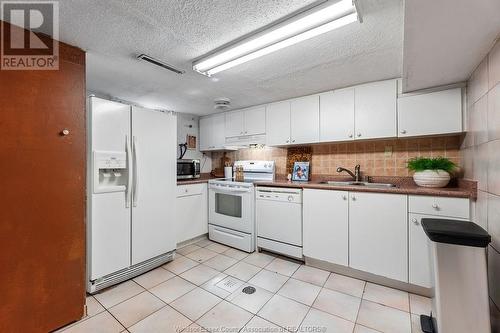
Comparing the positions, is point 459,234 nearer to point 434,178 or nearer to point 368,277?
point 434,178

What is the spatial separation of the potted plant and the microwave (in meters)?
2.95

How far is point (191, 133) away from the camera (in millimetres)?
4094

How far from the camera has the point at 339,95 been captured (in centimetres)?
262

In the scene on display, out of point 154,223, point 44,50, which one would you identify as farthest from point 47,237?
point 44,50

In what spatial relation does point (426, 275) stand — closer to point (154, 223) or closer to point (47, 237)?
point (154, 223)

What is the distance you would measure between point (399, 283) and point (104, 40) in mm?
3293

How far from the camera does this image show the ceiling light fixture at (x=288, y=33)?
124cm

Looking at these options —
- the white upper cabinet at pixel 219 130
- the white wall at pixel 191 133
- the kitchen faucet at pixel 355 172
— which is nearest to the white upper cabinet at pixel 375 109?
the kitchen faucet at pixel 355 172

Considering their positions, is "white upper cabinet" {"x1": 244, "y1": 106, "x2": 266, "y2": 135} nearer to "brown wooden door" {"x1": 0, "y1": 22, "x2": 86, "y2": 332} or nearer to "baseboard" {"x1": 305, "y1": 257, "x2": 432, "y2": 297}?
"baseboard" {"x1": 305, "y1": 257, "x2": 432, "y2": 297}

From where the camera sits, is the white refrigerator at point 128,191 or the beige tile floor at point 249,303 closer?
the beige tile floor at point 249,303

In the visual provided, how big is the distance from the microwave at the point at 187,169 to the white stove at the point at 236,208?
0.36m

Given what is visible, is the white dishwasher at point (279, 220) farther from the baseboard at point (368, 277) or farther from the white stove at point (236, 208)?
the baseboard at point (368, 277)

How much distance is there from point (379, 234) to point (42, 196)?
2.84 meters

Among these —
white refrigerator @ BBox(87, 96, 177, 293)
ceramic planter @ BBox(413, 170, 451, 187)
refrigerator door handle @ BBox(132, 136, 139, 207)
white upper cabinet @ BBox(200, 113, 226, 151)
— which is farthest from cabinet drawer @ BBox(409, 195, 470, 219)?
white upper cabinet @ BBox(200, 113, 226, 151)
